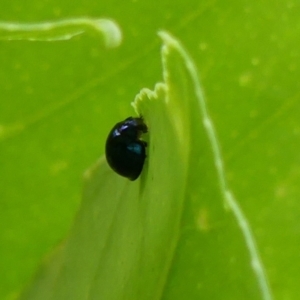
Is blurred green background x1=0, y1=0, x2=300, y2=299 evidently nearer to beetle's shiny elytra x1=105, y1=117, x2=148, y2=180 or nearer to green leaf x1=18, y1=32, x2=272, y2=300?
beetle's shiny elytra x1=105, y1=117, x2=148, y2=180

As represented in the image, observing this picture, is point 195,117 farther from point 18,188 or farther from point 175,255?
point 18,188

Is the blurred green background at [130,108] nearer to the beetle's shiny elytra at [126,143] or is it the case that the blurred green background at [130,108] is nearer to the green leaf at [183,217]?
the beetle's shiny elytra at [126,143]

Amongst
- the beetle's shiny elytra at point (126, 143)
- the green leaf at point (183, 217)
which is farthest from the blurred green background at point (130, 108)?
the green leaf at point (183, 217)

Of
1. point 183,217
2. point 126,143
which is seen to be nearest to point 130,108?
point 126,143

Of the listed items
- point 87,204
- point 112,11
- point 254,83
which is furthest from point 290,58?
point 87,204

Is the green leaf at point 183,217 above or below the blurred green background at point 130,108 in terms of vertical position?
below

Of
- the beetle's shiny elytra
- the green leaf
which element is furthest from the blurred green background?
the green leaf

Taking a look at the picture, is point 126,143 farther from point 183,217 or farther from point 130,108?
point 183,217
